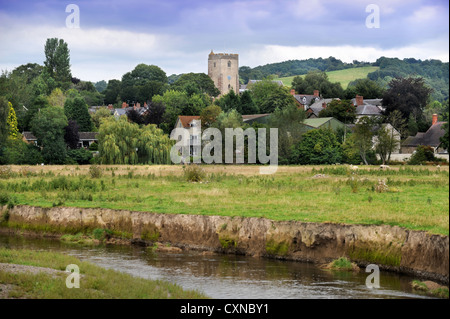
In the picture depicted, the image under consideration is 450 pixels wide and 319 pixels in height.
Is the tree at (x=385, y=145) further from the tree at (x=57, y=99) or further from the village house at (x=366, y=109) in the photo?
the tree at (x=57, y=99)

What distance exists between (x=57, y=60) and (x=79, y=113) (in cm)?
7312

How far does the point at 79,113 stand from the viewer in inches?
4985

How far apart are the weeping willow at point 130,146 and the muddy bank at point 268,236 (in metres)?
41.1

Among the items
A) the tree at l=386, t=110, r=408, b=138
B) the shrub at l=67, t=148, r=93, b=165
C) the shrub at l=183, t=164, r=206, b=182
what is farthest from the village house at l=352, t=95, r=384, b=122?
the shrub at l=183, t=164, r=206, b=182

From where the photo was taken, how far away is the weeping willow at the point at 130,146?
80625 mm

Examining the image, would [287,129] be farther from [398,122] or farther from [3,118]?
[3,118]

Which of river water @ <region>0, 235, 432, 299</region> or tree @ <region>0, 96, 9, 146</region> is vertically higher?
tree @ <region>0, 96, 9, 146</region>

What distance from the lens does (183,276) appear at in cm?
2639

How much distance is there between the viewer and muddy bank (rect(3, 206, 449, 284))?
25.6m

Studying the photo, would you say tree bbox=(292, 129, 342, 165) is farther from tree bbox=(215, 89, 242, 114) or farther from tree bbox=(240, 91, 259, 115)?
tree bbox=(240, 91, 259, 115)

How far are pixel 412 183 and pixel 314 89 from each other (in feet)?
450

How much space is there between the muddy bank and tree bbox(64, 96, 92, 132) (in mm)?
87160

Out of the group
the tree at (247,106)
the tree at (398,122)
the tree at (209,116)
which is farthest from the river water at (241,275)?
the tree at (247,106)
